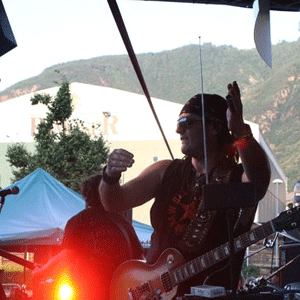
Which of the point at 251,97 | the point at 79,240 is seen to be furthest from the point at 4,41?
the point at 251,97

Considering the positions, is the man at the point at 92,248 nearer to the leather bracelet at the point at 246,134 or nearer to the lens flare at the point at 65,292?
the lens flare at the point at 65,292

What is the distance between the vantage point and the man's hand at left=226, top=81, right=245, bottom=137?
2529 mm

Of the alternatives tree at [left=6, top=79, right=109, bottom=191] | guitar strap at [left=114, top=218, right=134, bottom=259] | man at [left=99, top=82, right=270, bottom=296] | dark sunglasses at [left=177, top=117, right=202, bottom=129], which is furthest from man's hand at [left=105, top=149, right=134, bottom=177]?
tree at [left=6, top=79, right=109, bottom=191]

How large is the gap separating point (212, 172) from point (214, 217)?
0.70 feet

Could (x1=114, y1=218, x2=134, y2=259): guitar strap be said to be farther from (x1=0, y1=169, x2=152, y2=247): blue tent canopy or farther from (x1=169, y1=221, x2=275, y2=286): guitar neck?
(x1=0, y1=169, x2=152, y2=247): blue tent canopy

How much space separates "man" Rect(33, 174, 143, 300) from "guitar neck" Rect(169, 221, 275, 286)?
1.59 metres

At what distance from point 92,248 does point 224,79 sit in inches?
5456

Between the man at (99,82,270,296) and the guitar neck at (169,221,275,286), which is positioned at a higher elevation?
the man at (99,82,270,296)

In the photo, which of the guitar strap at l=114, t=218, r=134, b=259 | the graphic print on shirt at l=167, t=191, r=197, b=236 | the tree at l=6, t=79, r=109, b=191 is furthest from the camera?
the tree at l=6, t=79, r=109, b=191

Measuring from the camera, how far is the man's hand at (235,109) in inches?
99.6

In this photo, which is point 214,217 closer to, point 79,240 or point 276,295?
point 276,295

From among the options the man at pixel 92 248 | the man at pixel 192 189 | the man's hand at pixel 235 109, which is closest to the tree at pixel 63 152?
the man at pixel 92 248

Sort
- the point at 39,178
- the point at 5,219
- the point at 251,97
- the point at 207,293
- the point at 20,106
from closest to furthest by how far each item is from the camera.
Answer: the point at 207,293 → the point at 5,219 → the point at 39,178 → the point at 20,106 → the point at 251,97

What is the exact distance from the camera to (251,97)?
15050 centimetres
